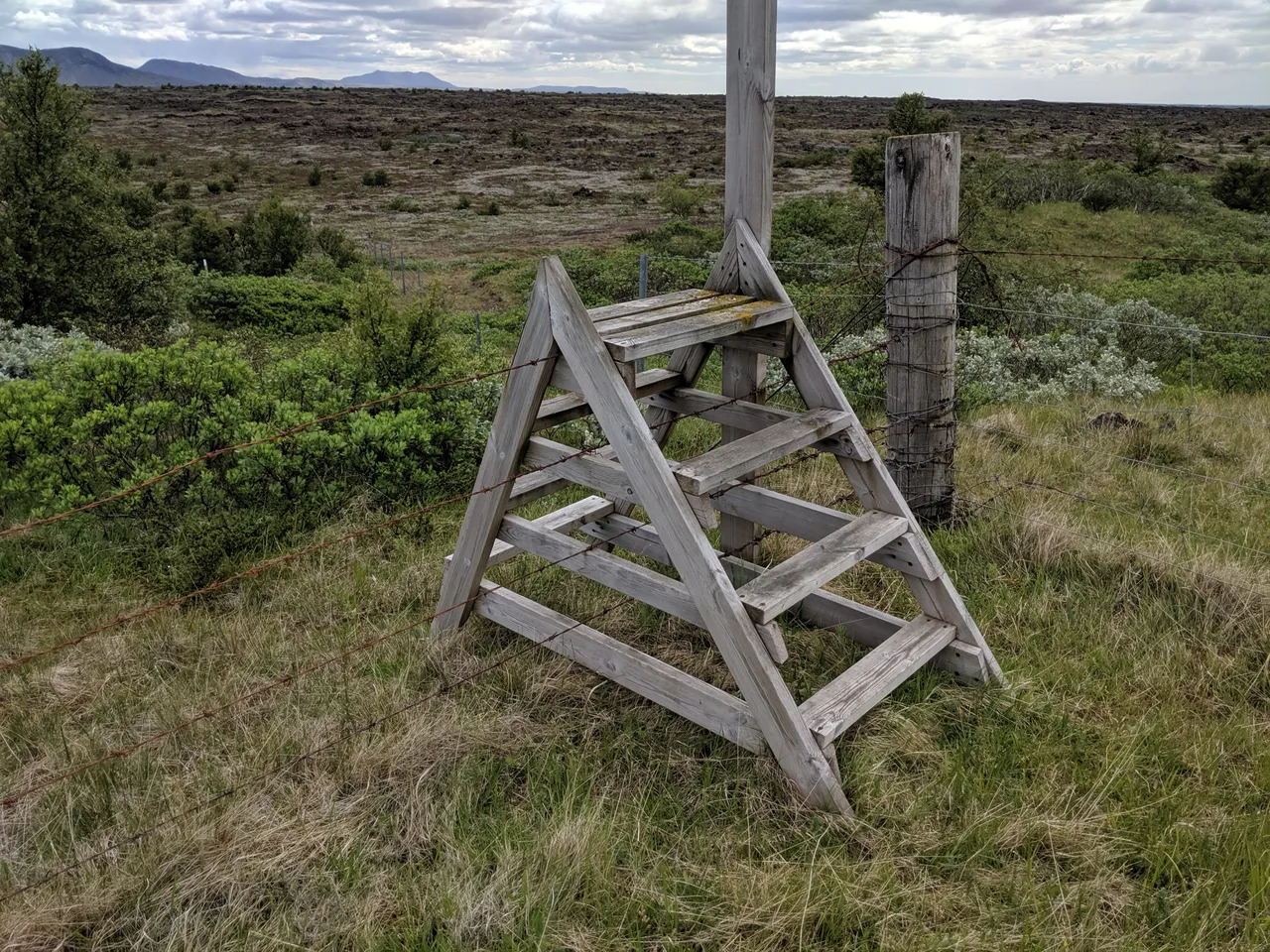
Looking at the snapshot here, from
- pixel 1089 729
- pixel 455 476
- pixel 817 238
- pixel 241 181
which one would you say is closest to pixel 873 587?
pixel 1089 729

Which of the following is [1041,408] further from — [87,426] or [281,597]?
[87,426]

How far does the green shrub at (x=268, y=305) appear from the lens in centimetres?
1548

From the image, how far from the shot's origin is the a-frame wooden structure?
9.30 ft

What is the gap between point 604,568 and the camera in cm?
345

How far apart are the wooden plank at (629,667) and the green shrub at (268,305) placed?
1269cm

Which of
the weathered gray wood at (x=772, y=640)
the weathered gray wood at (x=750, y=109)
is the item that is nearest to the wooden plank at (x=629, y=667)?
the weathered gray wood at (x=772, y=640)

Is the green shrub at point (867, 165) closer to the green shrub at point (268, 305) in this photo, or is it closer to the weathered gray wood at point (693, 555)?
the green shrub at point (268, 305)

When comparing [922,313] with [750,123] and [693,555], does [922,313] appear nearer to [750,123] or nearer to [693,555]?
[750,123]

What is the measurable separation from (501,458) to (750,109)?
1657 millimetres

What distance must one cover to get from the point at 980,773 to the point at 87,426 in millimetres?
4965

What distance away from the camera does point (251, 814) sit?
2.73 metres

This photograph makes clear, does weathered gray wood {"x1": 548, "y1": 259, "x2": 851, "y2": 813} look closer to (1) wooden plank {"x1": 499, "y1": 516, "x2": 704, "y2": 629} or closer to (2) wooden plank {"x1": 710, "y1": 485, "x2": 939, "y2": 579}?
(1) wooden plank {"x1": 499, "y1": 516, "x2": 704, "y2": 629}

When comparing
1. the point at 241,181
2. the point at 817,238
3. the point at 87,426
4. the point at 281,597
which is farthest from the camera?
the point at 241,181

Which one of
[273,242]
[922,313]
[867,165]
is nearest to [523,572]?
[922,313]
